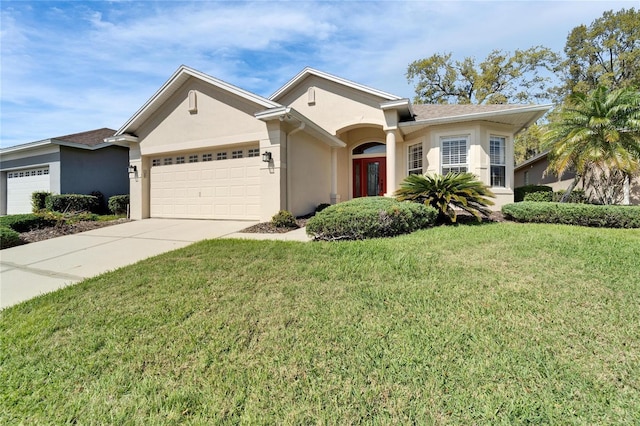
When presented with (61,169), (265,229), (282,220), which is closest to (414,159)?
(282,220)

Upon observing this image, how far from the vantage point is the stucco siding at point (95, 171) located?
13.1m

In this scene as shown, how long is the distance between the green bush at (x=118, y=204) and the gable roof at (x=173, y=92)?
321 centimetres

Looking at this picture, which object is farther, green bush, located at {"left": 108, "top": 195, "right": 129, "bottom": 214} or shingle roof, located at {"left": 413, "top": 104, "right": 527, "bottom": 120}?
green bush, located at {"left": 108, "top": 195, "right": 129, "bottom": 214}

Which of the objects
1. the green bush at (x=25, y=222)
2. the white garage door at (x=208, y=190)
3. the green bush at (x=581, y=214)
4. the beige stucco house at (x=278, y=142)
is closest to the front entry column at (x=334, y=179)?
the beige stucco house at (x=278, y=142)

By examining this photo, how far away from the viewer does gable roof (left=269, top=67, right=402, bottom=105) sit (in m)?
10.9

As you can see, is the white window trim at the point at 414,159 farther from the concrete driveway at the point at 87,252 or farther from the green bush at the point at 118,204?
the green bush at the point at 118,204

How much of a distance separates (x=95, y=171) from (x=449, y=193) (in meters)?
16.2

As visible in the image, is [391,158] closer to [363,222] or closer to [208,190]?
[363,222]

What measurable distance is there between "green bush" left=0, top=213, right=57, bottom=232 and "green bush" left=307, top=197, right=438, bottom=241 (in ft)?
31.9

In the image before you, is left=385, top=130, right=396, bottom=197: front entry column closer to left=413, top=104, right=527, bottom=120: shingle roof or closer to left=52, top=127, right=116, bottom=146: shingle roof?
left=413, top=104, right=527, bottom=120: shingle roof

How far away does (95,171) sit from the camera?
46.2 ft

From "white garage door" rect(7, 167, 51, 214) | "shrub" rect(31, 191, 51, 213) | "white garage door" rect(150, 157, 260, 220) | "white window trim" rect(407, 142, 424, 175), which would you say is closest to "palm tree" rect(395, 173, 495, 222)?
"white window trim" rect(407, 142, 424, 175)

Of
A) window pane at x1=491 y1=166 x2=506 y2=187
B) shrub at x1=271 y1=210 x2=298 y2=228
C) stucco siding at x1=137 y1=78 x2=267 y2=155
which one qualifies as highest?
stucco siding at x1=137 y1=78 x2=267 y2=155

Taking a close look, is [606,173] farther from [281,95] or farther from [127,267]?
[127,267]
